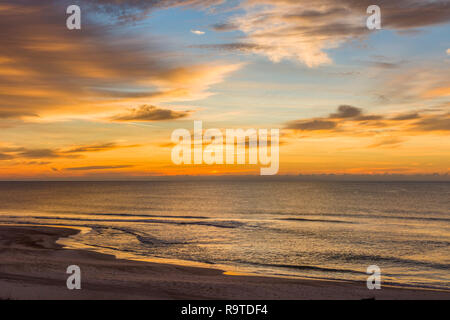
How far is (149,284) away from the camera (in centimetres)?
2100

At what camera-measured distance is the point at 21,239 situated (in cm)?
3684

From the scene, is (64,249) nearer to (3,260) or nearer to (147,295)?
(3,260)

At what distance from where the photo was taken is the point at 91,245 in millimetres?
35188

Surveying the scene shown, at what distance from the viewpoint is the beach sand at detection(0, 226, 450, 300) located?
62.0ft

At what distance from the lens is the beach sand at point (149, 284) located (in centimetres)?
1889
